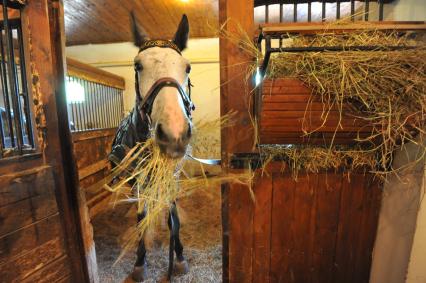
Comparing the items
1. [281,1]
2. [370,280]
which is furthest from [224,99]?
[370,280]

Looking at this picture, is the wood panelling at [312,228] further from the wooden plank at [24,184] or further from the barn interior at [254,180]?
the wooden plank at [24,184]

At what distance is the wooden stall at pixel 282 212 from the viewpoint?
0.97 meters

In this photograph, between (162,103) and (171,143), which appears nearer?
(171,143)

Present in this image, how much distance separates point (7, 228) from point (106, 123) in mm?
3149

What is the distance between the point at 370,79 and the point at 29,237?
152 cm

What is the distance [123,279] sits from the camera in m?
1.67

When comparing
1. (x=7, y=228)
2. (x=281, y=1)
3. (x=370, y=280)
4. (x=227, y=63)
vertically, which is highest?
(x=281, y=1)

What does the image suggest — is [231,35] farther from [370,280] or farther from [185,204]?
[185,204]

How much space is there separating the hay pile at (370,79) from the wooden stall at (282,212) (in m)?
0.15

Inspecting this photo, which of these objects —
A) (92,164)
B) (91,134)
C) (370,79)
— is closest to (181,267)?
(370,79)

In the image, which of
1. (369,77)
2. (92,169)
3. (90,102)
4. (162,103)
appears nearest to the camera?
(369,77)

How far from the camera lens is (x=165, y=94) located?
1076 mm

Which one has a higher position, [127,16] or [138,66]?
[127,16]

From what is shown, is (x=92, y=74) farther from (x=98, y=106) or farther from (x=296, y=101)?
(x=296, y=101)
